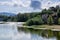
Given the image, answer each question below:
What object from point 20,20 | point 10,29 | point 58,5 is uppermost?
point 58,5

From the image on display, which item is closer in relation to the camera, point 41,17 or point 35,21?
point 41,17

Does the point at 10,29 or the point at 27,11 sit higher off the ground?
the point at 27,11

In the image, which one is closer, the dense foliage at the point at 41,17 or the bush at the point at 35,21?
the dense foliage at the point at 41,17

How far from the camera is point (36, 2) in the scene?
1031cm

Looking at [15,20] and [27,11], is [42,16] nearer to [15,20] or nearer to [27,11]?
[27,11]

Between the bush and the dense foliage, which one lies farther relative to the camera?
the bush

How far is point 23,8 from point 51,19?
1.69m

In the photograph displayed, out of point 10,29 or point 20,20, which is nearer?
point 20,20

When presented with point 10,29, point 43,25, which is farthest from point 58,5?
point 10,29

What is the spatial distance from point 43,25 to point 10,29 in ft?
6.59

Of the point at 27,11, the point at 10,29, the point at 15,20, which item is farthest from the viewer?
the point at 10,29

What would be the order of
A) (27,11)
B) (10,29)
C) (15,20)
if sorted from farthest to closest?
(10,29)
(27,11)
(15,20)

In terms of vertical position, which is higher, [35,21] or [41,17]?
[41,17]

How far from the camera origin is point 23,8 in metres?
10.2
